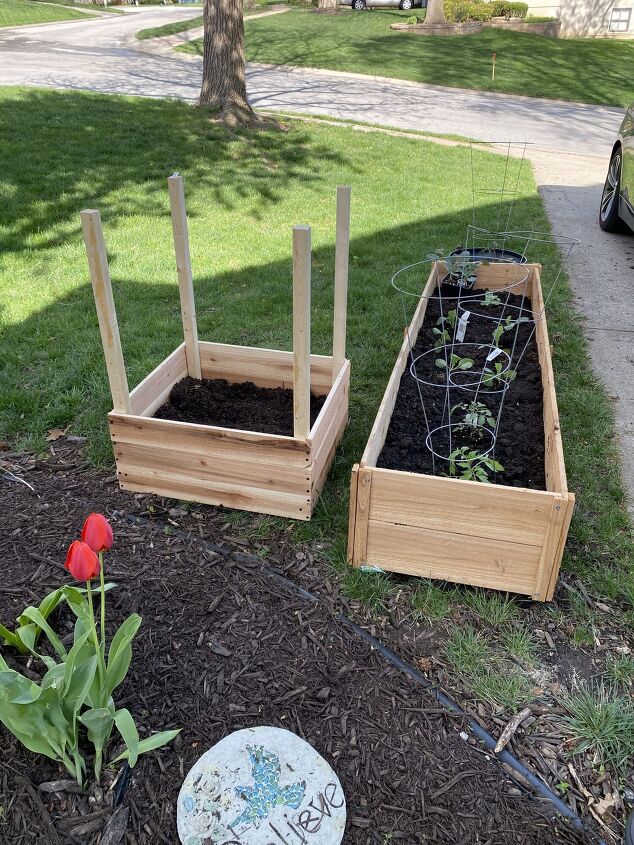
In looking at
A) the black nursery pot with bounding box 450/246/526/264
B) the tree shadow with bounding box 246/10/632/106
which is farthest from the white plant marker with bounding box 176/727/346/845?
the tree shadow with bounding box 246/10/632/106

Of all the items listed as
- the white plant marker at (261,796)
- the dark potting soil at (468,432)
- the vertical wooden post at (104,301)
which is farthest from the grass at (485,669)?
the vertical wooden post at (104,301)

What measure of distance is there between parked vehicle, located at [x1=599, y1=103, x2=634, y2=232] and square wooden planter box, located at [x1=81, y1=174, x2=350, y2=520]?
4257 millimetres

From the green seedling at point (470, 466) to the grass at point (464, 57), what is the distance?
15.7 meters

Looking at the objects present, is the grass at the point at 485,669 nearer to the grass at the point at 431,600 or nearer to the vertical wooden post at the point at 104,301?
the grass at the point at 431,600

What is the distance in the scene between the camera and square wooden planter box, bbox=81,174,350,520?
2.52 m

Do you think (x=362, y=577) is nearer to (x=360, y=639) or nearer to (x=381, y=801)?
(x=360, y=639)

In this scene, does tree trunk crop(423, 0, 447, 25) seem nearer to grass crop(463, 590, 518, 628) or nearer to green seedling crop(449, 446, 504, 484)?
green seedling crop(449, 446, 504, 484)

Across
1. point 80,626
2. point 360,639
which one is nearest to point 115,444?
point 80,626

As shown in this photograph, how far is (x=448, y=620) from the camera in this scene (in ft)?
7.80

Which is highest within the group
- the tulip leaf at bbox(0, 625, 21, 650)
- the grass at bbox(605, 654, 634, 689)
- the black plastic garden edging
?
the tulip leaf at bbox(0, 625, 21, 650)

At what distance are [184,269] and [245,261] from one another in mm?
2553

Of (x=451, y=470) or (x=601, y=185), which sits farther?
(x=601, y=185)

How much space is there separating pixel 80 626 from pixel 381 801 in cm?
99

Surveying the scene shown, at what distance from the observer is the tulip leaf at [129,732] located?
5.43 ft
